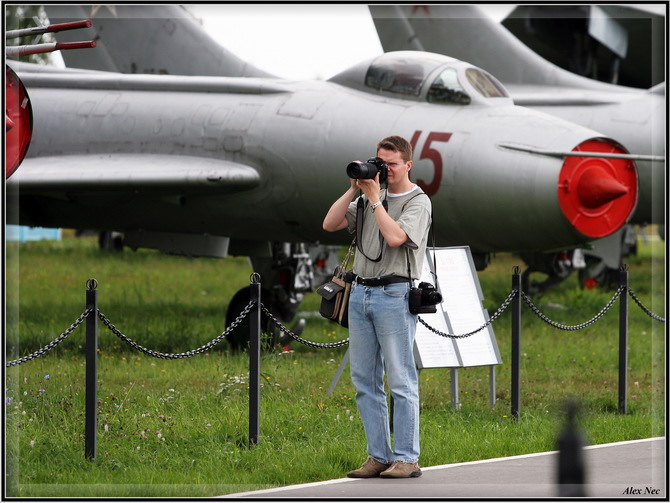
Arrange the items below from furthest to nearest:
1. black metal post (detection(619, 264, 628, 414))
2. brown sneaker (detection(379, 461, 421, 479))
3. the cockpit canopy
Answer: the cockpit canopy → black metal post (detection(619, 264, 628, 414)) → brown sneaker (detection(379, 461, 421, 479))

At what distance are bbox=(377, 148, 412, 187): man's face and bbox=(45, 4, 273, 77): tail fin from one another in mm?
8564

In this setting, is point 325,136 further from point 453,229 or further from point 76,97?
point 76,97

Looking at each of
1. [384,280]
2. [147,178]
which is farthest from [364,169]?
[147,178]

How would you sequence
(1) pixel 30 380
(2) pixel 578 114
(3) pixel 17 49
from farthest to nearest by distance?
(2) pixel 578 114 → (1) pixel 30 380 → (3) pixel 17 49

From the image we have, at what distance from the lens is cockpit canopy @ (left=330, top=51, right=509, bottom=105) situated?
38.0 ft

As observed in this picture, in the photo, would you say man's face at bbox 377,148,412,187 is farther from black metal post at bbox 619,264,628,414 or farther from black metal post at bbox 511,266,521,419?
black metal post at bbox 619,264,628,414

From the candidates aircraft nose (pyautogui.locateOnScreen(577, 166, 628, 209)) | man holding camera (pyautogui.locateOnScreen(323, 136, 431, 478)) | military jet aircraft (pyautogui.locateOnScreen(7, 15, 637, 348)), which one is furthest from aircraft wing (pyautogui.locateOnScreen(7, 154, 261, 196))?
man holding camera (pyautogui.locateOnScreen(323, 136, 431, 478))

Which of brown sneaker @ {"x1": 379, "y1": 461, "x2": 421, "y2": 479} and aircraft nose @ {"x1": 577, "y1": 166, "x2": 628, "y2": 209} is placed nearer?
brown sneaker @ {"x1": 379, "y1": 461, "x2": 421, "y2": 479}

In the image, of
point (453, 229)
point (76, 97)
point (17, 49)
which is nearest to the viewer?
point (17, 49)

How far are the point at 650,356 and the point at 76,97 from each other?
7.73 meters

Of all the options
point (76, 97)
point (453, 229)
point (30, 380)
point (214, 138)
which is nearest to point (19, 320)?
point (76, 97)

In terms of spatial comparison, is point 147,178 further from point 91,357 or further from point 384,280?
point 384,280

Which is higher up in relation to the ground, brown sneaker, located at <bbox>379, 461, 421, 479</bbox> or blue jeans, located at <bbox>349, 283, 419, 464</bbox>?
blue jeans, located at <bbox>349, 283, 419, 464</bbox>

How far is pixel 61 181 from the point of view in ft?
39.2
